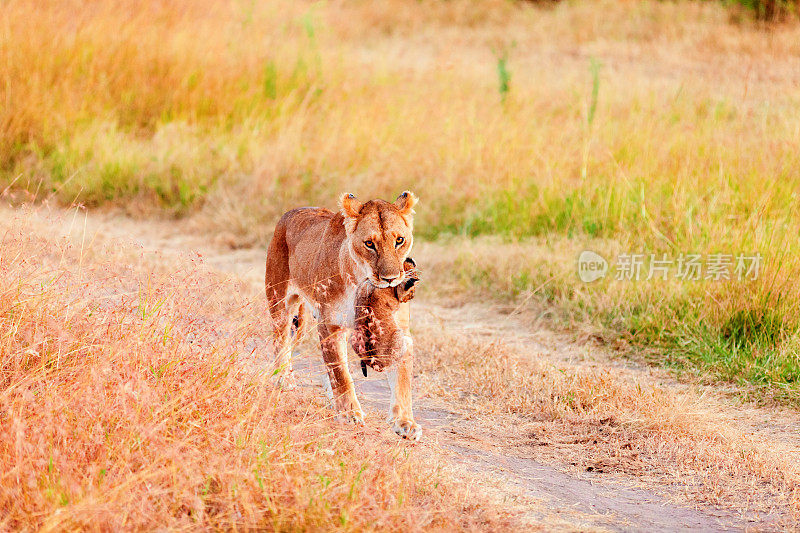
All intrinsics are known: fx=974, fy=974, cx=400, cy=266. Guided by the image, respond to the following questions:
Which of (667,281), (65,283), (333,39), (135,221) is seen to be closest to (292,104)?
(135,221)

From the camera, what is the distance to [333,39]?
14.4 meters

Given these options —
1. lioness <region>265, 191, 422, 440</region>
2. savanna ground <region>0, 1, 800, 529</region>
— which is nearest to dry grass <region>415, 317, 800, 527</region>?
savanna ground <region>0, 1, 800, 529</region>

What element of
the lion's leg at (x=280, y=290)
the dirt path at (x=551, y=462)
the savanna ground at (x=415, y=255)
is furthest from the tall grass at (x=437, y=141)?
the lion's leg at (x=280, y=290)

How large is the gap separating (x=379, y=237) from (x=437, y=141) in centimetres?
536

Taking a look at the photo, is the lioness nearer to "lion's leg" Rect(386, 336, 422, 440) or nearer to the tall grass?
"lion's leg" Rect(386, 336, 422, 440)

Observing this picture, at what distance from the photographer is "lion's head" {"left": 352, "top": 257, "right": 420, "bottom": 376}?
163 inches

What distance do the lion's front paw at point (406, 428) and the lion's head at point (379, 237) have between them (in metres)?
0.63

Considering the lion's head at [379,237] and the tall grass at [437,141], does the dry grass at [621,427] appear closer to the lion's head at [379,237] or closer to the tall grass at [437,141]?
the tall grass at [437,141]

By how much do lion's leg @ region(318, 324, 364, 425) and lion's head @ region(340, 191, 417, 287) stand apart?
1.38 ft

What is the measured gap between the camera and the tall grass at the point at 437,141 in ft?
21.6

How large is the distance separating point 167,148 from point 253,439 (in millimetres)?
6376

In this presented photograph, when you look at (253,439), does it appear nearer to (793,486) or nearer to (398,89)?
(793,486)

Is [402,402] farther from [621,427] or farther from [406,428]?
[621,427]

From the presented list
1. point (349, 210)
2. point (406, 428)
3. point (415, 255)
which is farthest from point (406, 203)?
point (415, 255)
